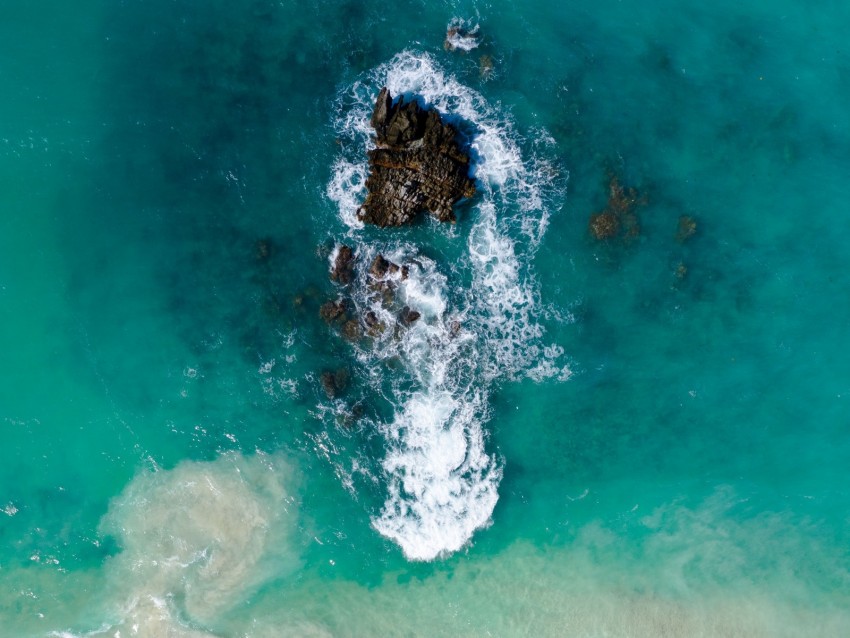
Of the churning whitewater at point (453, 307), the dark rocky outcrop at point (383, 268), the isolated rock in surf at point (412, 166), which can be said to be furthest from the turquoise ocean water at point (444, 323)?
Answer: the isolated rock in surf at point (412, 166)

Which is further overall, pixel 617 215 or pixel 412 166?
pixel 617 215

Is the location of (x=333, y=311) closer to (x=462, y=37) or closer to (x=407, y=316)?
(x=407, y=316)

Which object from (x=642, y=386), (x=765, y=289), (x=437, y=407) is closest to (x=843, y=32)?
(x=765, y=289)

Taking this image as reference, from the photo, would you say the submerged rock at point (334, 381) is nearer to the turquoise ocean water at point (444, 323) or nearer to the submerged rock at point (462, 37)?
the turquoise ocean water at point (444, 323)

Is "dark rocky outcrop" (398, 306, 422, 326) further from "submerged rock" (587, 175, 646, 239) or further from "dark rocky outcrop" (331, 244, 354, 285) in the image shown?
"submerged rock" (587, 175, 646, 239)

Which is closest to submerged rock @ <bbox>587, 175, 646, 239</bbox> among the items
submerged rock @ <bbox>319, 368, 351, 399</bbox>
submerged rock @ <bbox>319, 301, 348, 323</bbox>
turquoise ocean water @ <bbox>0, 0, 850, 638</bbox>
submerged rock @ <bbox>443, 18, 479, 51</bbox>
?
turquoise ocean water @ <bbox>0, 0, 850, 638</bbox>

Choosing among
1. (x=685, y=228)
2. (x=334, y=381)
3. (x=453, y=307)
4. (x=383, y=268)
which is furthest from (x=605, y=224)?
(x=334, y=381)

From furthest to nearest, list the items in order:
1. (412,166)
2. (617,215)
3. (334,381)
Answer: (334,381) → (617,215) → (412,166)
